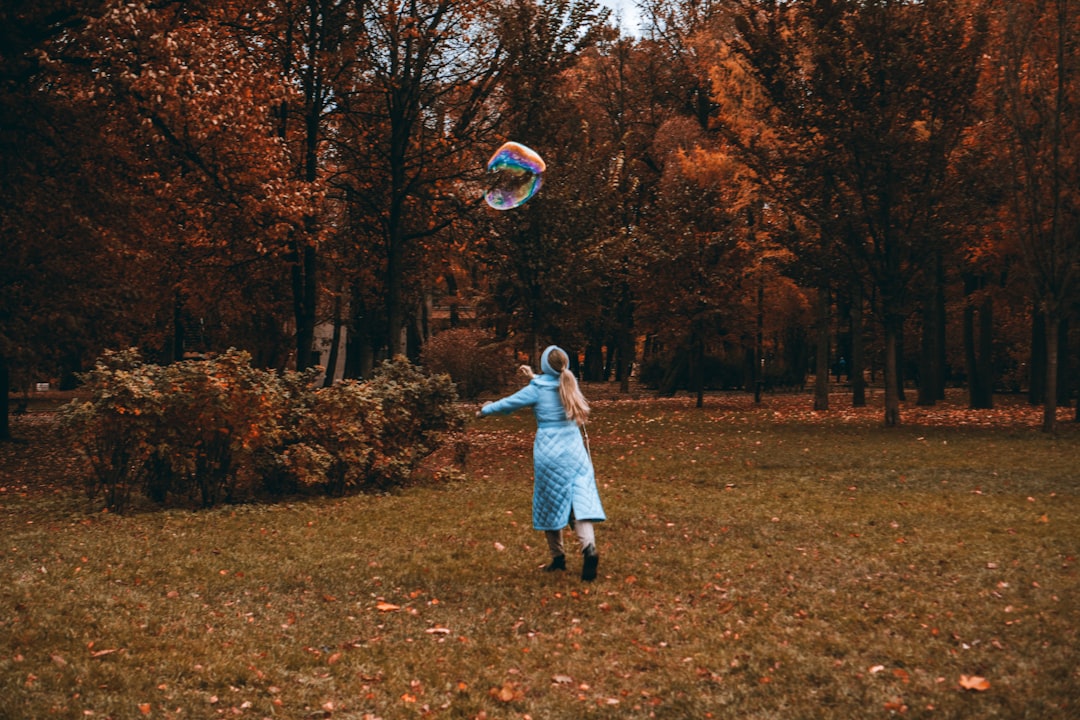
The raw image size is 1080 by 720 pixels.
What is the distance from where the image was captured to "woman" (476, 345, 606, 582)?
856 cm

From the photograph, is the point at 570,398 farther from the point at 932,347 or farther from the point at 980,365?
the point at 932,347

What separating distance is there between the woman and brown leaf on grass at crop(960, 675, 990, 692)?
3362 millimetres

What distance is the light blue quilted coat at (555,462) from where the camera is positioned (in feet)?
28.1

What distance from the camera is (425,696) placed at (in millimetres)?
5875

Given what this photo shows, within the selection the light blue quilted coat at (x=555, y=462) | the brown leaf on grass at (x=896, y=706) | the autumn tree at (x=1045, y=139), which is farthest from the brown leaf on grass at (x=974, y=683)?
the autumn tree at (x=1045, y=139)

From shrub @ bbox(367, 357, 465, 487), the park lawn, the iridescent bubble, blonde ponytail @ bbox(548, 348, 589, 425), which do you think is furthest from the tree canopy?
blonde ponytail @ bbox(548, 348, 589, 425)

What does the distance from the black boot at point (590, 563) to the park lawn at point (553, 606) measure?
3.4 inches

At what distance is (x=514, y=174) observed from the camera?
15.6m

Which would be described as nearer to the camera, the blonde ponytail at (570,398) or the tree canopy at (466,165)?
the blonde ponytail at (570,398)

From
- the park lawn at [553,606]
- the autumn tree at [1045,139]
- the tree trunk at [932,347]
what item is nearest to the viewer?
the park lawn at [553,606]

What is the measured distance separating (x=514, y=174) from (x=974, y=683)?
1129 cm

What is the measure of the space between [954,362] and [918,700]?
148ft

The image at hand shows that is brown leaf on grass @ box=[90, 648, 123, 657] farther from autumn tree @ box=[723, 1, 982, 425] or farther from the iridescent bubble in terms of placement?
autumn tree @ box=[723, 1, 982, 425]

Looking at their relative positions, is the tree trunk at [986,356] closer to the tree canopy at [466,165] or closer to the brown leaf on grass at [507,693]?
the tree canopy at [466,165]
